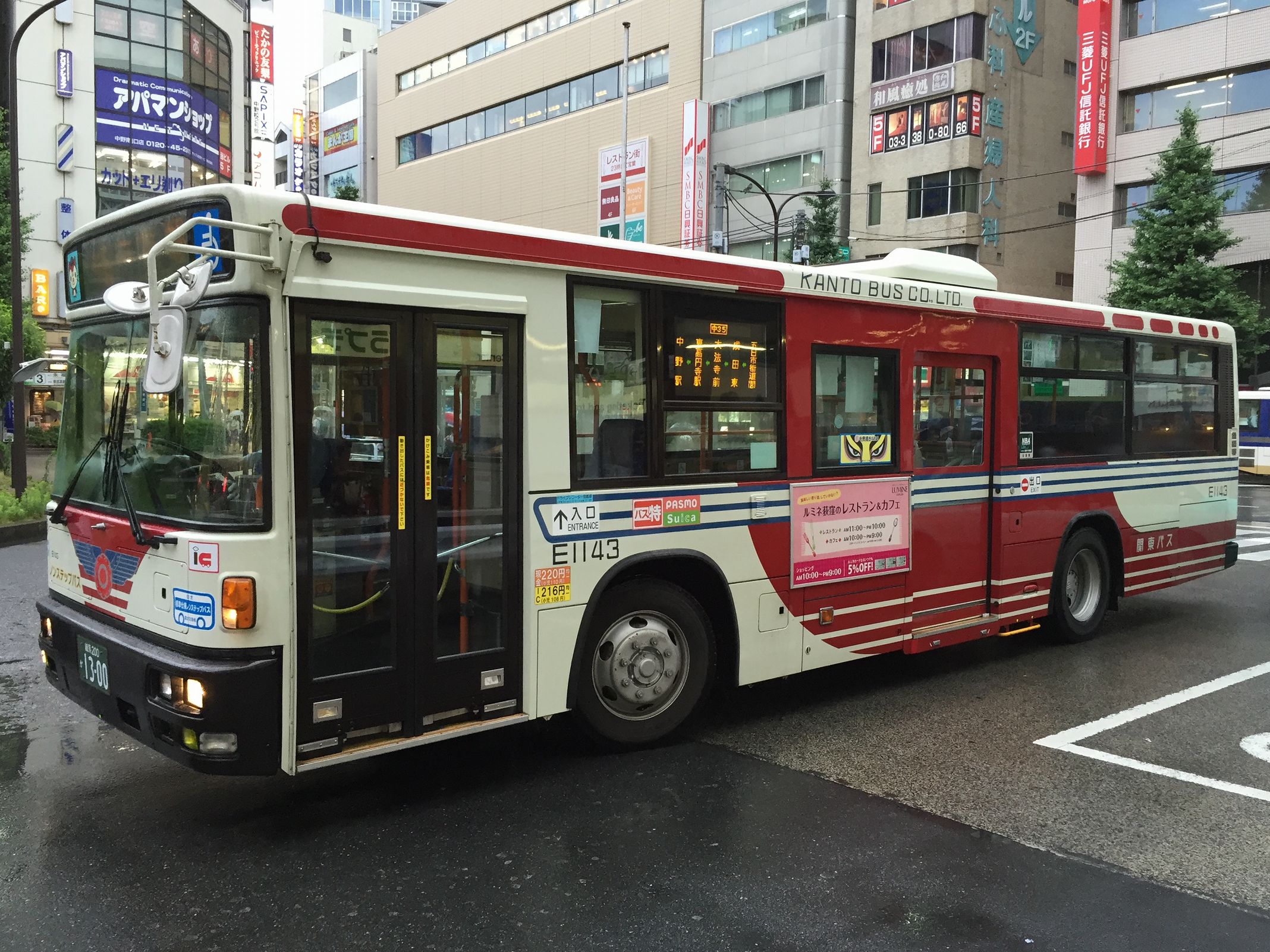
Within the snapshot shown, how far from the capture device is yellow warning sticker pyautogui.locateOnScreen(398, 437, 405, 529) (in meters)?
4.69

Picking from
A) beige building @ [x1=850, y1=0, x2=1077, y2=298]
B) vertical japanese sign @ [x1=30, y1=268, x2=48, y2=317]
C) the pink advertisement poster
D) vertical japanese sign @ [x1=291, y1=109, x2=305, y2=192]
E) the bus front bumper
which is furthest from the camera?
vertical japanese sign @ [x1=291, y1=109, x2=305, y2=192]

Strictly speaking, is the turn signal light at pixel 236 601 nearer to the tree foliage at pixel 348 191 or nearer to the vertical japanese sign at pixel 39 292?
the vertical japanese sign at pixel 39 292

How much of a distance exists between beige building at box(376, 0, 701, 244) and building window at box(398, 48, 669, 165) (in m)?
0.07

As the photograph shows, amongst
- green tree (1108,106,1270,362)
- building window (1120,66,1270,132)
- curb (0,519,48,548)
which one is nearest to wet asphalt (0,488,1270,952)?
curb (0,519,48,548)

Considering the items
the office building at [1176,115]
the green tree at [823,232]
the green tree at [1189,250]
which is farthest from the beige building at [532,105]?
the green tree at [1189,250]

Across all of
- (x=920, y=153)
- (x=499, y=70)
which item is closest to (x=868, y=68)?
(x=920, y=153)

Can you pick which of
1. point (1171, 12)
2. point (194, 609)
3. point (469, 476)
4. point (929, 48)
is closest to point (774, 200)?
point (929, 48)

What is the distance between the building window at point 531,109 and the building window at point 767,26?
11.9ft

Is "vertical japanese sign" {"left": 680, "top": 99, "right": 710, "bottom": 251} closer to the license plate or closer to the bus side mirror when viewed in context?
the license plate

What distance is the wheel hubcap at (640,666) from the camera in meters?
5.56

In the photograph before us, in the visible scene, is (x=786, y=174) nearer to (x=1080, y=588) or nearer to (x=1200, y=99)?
(x=1200, y=99)

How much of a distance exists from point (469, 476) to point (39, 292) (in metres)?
33.2

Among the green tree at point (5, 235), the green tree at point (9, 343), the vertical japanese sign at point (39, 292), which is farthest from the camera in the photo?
the vertical japanese sign at point (39, 292)

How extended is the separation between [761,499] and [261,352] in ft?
9.93
